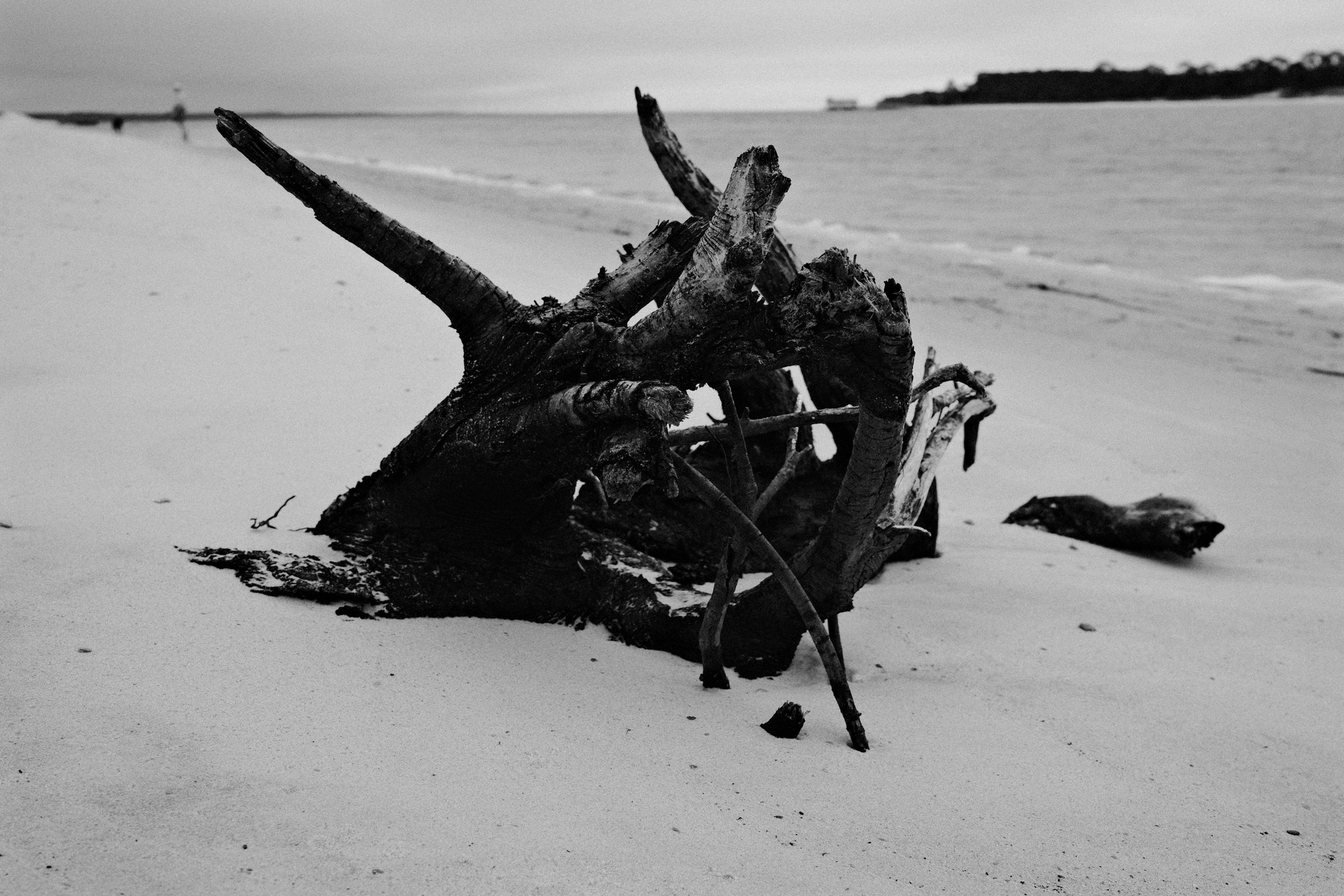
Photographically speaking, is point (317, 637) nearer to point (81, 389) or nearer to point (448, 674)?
point (448, 674)

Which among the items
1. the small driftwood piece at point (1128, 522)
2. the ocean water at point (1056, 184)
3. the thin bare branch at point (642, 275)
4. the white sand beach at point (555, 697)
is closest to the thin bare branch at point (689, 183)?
the thin bare branch at point (642, 275)

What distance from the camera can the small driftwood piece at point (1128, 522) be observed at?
14.0 feet

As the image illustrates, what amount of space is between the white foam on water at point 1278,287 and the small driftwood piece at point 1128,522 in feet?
25.2

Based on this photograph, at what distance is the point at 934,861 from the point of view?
6.58 feet

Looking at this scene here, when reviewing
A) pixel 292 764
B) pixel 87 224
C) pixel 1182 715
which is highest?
pixel 87 224

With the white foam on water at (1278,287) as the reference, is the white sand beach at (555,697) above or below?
below

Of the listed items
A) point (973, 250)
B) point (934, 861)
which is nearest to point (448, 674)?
point (934, 861)

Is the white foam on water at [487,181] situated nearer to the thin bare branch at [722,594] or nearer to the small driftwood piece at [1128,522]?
the small driftwood piece at [1128,522]

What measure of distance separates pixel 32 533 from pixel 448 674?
4.21ft

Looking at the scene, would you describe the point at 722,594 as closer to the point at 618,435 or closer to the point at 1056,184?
the point at 618,435

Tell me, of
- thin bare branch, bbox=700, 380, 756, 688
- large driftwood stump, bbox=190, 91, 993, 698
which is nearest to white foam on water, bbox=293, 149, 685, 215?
large driftwood stump, bbox=190, 91, 993, 698

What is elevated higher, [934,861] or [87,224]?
[87,224]

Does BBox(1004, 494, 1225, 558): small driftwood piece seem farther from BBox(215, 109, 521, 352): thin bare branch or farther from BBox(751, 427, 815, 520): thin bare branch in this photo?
BBox(215, 109, 521, 352): thin bare branch

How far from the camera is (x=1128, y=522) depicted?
4.40m
